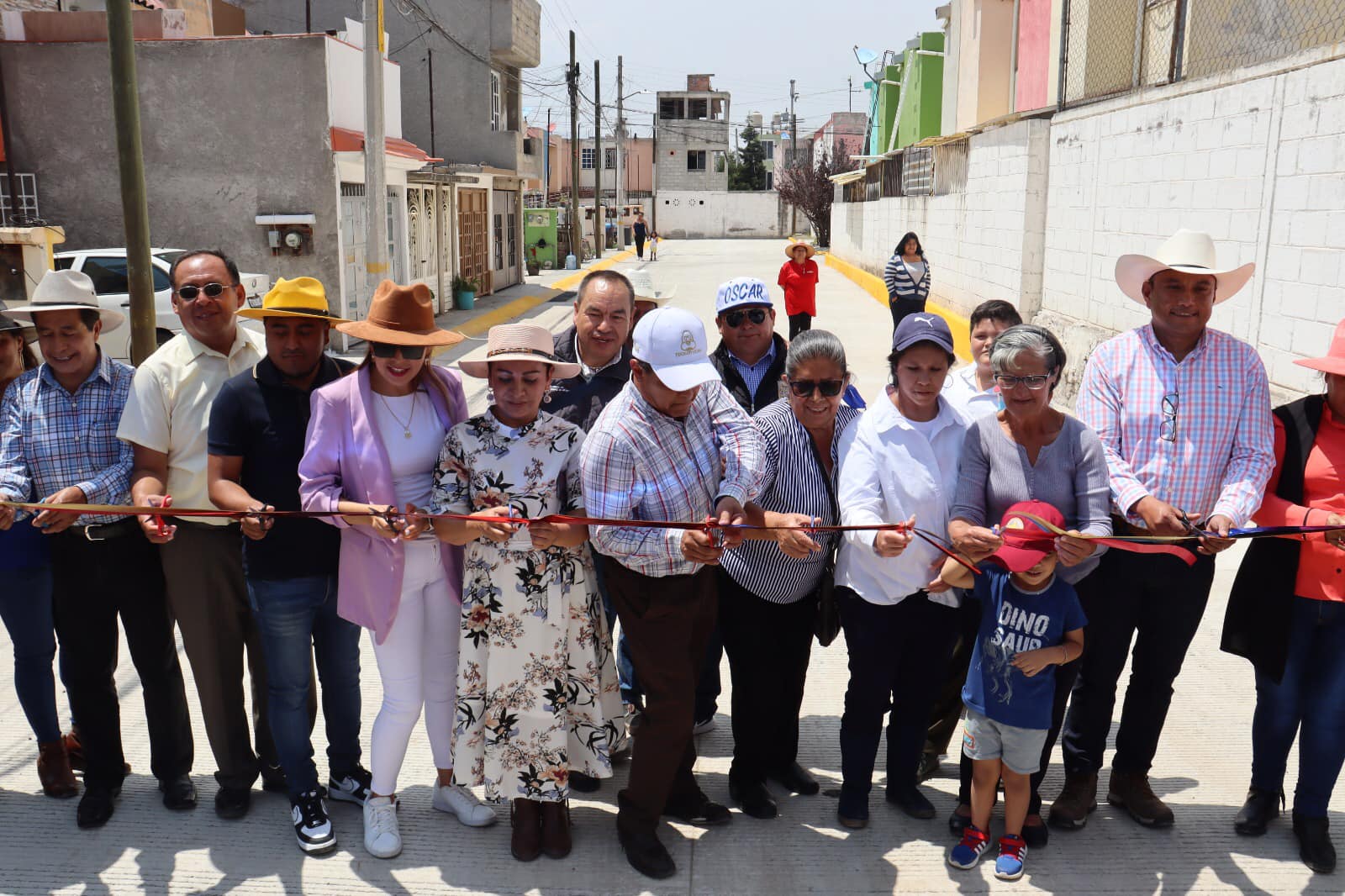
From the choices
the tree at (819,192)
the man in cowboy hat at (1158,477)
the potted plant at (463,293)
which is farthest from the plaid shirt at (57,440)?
the tree at (819,192)

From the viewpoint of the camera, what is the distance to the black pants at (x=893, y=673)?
379cm

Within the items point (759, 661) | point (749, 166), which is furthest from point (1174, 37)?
point (749, 166)

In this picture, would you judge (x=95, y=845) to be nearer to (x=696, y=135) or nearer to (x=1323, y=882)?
(x=1323, y=882)

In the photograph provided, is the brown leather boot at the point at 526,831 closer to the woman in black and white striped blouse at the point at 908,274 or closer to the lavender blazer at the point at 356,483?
the lavender blazer at the point at 356,483

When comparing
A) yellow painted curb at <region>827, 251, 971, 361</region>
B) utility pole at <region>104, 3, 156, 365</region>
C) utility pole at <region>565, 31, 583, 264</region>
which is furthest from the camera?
utility pole at <region>565, 31, 583, 264</region>

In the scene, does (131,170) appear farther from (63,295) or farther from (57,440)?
(57,440)

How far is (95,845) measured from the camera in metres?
3.83

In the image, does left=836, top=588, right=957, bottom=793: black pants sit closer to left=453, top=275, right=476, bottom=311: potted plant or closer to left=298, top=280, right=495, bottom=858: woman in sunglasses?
left=298, top=280, right=495, bottom=858: woman in sunglasses

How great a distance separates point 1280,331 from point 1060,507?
5250 millimetres

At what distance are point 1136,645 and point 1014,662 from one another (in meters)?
0.68

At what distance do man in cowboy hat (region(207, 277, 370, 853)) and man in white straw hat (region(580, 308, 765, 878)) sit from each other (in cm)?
100

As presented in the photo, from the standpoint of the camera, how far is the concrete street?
3.61 meters

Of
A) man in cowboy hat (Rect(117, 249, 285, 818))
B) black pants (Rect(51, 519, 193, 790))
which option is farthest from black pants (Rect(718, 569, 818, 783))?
black pants (Rect(51, 519, 193, 790))

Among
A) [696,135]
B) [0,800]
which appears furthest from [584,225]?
[0,800]
